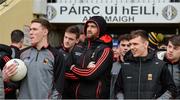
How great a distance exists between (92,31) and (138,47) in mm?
713

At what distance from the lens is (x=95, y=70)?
654 centimetres

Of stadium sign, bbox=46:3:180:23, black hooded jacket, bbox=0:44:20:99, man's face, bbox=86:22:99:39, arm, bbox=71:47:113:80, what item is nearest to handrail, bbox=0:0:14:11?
stadium sign, bbox=46:3:180:23

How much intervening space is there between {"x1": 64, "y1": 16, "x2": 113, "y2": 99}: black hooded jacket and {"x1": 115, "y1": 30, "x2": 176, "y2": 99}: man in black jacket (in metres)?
0.25

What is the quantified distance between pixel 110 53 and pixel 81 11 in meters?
5.32

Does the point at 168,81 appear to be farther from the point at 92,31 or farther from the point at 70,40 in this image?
the point at 70,40

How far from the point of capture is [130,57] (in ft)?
21.3

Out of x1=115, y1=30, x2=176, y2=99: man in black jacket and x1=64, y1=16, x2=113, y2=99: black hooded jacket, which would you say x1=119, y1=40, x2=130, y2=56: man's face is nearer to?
x1=64, y1=16, x2=113, y2=99: black hooded jacket

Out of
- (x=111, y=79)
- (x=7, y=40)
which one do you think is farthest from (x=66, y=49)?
(x=7, y=40)

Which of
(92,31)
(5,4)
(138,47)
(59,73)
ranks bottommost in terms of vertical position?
(59,73)

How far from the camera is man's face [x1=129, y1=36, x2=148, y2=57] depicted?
21.2ft

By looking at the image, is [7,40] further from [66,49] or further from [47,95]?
[47,95]

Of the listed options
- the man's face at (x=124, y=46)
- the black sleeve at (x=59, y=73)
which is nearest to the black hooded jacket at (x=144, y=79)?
the black sleeve at (x=59, y=73)

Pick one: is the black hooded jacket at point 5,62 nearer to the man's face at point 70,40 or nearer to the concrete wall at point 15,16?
the man's face at point 70,40

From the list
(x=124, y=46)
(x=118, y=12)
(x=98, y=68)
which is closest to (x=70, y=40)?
(x=124, y=46)
